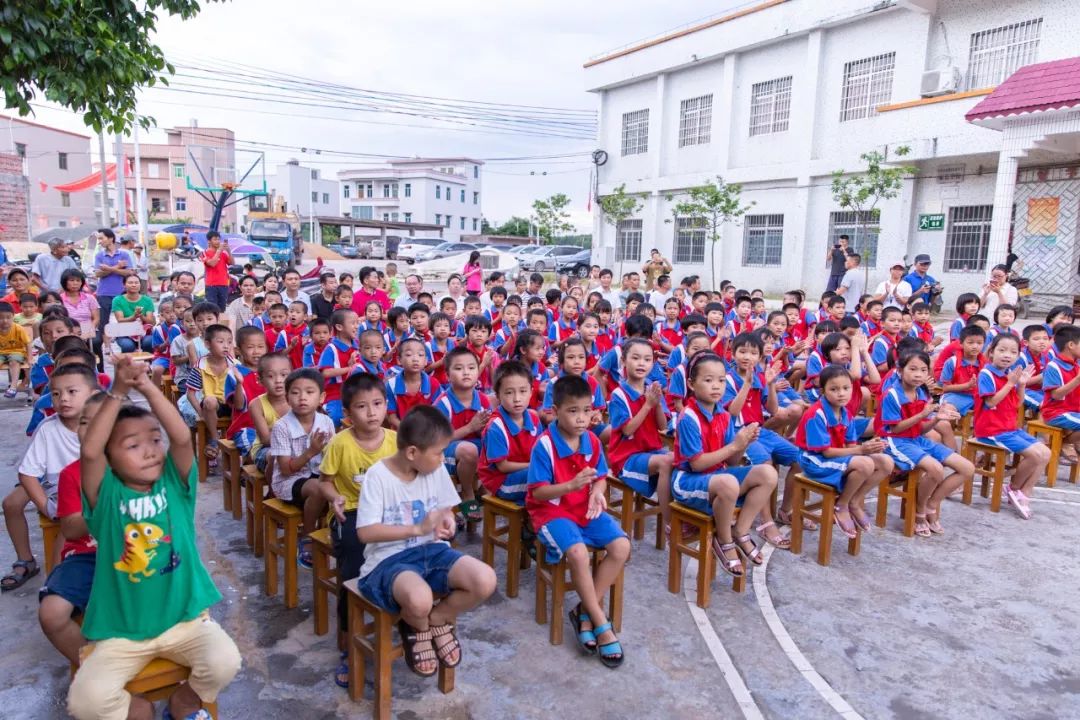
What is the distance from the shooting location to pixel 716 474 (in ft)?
12.6

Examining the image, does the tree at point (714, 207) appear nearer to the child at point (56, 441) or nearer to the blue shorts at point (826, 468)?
the blue shorts at point (826, 468)

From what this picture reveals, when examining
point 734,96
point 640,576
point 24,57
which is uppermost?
point 734,96

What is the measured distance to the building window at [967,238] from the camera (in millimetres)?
15383

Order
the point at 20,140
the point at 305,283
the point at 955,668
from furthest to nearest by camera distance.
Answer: the point at 20,140, the point at 305,283, the point at 955,668

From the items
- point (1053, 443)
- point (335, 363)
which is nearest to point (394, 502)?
point (335, 363)

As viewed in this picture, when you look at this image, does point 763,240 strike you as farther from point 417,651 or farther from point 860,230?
point 417,651

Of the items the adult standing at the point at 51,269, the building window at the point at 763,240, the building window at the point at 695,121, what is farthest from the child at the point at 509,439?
the building window at the point at 695,121

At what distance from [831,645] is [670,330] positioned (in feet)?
15.6

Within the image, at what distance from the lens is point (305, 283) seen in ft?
44.0

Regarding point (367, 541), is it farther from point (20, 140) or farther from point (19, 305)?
point (20, 140)

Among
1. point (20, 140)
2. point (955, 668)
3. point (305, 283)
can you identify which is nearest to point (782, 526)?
point (955, 668)

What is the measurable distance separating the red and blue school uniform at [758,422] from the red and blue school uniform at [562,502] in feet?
3.75

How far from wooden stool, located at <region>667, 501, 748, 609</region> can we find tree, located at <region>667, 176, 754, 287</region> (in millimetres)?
16393

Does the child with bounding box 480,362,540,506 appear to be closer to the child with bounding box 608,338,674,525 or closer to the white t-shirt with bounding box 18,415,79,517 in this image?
the child with bounding box 608,338,674,525
